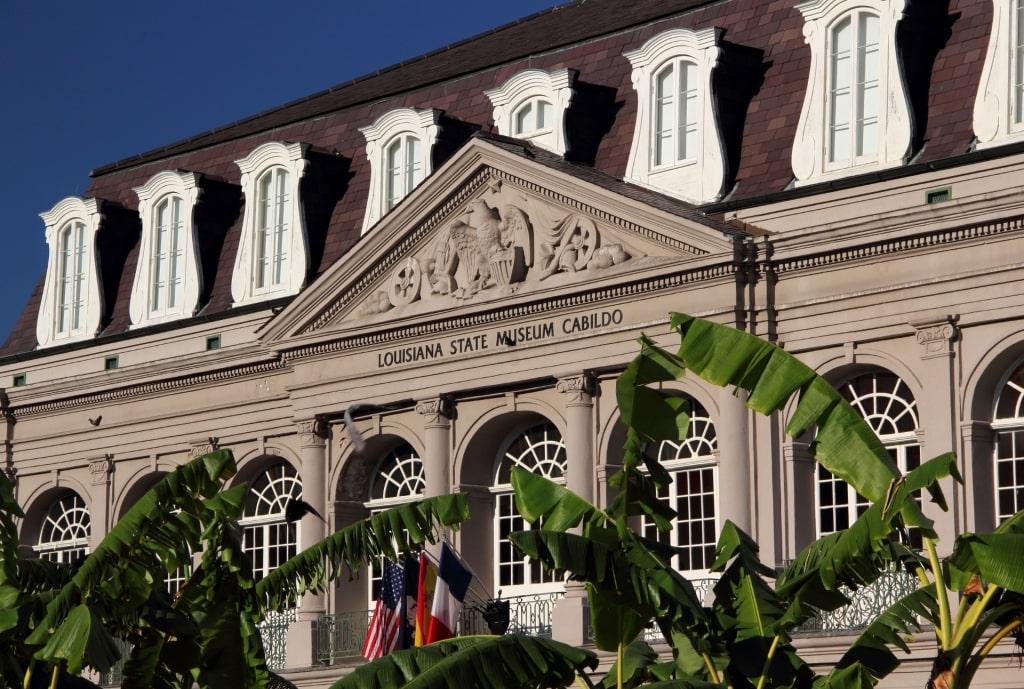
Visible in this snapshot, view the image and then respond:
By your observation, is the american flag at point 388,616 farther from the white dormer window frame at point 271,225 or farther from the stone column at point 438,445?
the white dormer window frame at point 271,225

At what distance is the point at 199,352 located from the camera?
1594 inches

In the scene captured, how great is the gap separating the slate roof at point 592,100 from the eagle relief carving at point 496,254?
3.28 feet

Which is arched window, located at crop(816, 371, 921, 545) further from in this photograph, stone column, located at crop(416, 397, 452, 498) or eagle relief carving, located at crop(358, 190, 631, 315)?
stone column, located at crop(416, 397, 452, 498)

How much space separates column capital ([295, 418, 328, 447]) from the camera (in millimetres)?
38000

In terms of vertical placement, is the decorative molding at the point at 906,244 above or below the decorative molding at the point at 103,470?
above

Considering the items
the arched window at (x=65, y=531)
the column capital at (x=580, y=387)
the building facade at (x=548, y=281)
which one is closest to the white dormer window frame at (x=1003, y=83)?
the building facade at (x=548, y=281)

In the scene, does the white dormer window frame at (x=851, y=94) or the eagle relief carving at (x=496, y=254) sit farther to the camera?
the eagle relief carving at (x=496, y=254)

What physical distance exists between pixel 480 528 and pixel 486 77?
25.4 feet

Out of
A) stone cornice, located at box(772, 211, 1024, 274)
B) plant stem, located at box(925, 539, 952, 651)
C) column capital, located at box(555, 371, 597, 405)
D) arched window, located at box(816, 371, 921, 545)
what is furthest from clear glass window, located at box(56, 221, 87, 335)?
plant stem, located at box(925, 539, 952, 651)

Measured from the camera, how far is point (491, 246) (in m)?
35.1

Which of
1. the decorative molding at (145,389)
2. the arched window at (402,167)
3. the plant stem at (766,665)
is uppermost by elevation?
the arched window at (402,167)

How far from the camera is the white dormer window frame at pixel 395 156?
125ft

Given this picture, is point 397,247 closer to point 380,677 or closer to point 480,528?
point 480,528

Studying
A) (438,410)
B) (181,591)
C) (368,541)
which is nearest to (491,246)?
(438,410)
